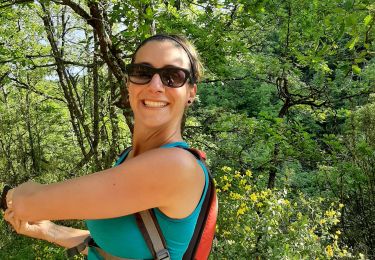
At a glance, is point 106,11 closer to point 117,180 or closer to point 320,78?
point 117,180

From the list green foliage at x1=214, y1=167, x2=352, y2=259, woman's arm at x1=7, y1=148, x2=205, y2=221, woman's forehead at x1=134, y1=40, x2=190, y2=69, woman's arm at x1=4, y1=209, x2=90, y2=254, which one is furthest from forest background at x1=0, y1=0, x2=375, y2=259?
woman's arm at x1=4, y1=209, x2=90, y2=254

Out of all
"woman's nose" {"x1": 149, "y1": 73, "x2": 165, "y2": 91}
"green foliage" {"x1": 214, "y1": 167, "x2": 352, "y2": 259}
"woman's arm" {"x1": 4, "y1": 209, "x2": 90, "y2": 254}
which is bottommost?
"green foliage" {"x1": 214, "y1": 167, "x2": 352, "y2": 259}

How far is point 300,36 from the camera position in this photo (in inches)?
279

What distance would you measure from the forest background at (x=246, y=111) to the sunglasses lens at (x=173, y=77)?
4.46ft

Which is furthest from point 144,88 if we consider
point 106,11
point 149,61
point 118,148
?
point 118,148

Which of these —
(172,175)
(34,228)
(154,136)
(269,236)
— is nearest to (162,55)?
(154,136)

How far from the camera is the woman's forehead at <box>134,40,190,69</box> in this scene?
1.33m

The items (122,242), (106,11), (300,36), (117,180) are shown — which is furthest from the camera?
(300,36)

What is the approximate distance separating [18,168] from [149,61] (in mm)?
11039

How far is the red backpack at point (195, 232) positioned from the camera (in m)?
1.16

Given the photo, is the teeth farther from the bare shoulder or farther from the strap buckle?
the strap buckle

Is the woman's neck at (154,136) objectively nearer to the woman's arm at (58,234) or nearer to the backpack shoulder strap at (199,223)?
the backpack shoulder strap at (199,223)

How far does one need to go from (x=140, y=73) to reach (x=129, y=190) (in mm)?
455

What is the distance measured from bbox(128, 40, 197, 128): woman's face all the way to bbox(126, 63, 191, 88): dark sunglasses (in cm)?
1
